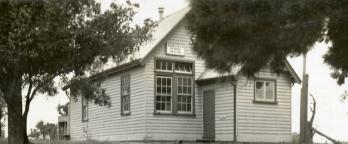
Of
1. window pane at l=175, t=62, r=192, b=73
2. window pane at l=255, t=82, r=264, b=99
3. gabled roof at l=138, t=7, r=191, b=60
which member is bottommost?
window pane at l=255, t=82, r=264, b=99

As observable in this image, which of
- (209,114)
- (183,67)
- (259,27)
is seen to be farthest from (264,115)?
(259,27)

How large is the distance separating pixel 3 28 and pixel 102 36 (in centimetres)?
315

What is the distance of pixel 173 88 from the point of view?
23.7m

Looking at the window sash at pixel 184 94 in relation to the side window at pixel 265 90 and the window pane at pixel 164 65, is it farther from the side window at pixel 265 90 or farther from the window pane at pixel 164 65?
the side window at pixel 265 90

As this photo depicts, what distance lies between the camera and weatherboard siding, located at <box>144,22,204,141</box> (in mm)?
23203

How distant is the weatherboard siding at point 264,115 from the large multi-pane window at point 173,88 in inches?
97.3

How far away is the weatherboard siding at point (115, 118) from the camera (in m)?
23.7

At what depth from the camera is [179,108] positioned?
2394 cm

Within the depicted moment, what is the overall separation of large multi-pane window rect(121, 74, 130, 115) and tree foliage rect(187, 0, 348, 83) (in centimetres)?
1382

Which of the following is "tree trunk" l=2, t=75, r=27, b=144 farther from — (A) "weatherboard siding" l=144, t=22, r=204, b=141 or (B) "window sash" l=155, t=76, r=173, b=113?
(B) "window sash" l=155, t=76, r=173, b=113

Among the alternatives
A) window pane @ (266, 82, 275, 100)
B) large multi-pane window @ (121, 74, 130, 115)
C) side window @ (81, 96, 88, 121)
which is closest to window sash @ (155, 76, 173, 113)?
large multi-pane window @ (121, 74, 130, 115)

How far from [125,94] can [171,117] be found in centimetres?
273

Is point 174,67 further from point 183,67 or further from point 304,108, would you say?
point 304,108

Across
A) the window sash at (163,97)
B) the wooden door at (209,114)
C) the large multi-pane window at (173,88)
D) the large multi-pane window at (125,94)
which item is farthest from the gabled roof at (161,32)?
the wooden door at (209,114)
